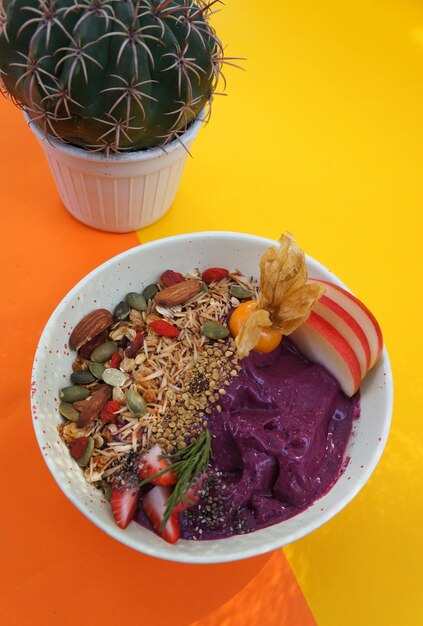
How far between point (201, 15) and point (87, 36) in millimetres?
235

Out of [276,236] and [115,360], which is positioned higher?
[276,236]

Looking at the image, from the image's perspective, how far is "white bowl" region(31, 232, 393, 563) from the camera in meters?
0.86

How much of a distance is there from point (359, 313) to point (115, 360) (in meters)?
0.42

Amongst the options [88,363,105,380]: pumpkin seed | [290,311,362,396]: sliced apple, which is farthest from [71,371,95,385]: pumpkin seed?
[290,311,362,396]: sliced apple

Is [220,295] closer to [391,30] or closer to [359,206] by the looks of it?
[359,206]

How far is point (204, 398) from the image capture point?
979 mm

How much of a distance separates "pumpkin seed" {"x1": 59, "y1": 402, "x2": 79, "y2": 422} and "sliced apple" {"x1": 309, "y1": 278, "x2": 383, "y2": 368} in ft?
1.49

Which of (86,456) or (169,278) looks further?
(169,278)

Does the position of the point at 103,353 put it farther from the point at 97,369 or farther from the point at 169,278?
the point at 169,278

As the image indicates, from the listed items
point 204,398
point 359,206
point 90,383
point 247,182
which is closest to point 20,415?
point 90,383

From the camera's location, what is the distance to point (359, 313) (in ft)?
3.29

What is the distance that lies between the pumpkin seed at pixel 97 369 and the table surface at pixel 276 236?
19 centimetres

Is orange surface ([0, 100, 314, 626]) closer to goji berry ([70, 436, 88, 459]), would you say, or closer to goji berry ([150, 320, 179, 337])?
goji berry ([70, 436, 88, 459])

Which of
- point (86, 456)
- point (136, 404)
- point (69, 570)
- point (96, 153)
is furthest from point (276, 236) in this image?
point (69, 570)
